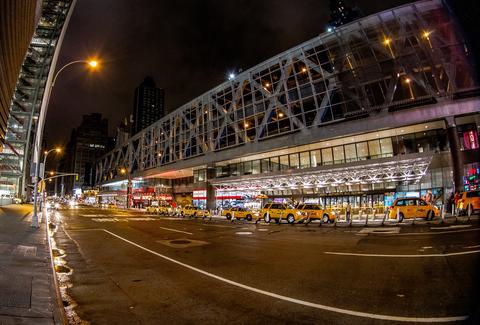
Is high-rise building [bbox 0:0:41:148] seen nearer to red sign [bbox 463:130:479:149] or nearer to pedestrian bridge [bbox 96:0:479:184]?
pedestrian bridge [bbox 96:0:479:184]

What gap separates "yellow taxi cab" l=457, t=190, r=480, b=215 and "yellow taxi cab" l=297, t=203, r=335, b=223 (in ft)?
32.1

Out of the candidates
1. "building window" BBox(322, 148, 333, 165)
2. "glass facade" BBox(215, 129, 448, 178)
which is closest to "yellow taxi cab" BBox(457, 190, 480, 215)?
"glass facade" BBox(215, 129, 448, 178)

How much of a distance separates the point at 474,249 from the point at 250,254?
780 centimetres

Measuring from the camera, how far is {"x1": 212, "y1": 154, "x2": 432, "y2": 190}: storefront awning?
29.3 meters

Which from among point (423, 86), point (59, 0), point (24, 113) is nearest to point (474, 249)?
point (423, 86)

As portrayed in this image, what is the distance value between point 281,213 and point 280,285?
73.0ft

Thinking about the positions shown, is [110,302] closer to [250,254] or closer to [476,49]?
[250,254]

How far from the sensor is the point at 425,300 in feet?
18.2

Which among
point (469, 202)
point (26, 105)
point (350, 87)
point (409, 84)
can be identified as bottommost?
point (469, 202)

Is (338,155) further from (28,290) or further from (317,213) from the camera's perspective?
(28,290)

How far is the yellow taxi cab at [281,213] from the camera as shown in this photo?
2765cm

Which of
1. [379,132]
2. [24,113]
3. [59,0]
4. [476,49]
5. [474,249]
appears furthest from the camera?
[24,113]

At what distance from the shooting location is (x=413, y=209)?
22000mm

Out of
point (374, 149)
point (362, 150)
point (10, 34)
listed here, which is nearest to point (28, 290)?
point (10, 34)
